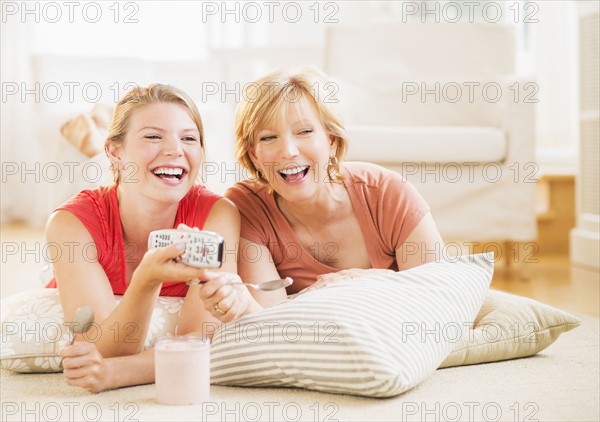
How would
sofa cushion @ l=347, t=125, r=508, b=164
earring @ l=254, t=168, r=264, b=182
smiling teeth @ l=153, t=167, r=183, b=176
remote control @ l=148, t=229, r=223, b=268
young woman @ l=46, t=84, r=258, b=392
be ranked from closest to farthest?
remote control @ l=148, t=229, r=223, b=268 → young woman @ l=46, t=84, r=258, b=392 → smiling teeth @ l=153, t=167, r=183, b=176 → earring @ l=254, t=168, r=264, b=182 → sofa cushion @ l=347, t=125, r=508, b=164

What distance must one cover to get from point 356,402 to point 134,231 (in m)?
0.59

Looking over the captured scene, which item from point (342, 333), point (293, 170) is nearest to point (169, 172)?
point (293, 170)

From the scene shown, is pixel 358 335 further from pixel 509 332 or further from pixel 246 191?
pixel 246 191

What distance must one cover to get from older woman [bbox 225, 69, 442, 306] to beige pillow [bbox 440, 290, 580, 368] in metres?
0.17

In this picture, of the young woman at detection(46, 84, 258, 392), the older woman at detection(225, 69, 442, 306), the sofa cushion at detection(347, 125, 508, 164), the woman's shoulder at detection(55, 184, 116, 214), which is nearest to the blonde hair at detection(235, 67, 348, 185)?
the older woman at detection(225, 69, 442, 306)

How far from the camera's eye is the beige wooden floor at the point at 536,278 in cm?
259

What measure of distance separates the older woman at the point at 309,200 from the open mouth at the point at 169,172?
0.18 meters

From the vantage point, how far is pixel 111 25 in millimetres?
5047

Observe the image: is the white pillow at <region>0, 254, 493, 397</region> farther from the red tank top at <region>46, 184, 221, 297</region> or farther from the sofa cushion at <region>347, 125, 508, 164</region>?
the sofa cushion at <region>347, 125, 508, 164</region>

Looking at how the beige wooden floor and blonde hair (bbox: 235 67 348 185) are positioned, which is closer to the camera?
blonde hair (bbox: 235 67 348 185)

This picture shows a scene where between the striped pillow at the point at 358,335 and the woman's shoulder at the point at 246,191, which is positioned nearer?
the striped pillow at the point at 358,335

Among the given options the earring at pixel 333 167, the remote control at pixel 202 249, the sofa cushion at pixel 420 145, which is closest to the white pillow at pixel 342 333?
the remote control at pixel 202 249

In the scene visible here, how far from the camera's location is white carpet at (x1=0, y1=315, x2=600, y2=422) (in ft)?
4.35

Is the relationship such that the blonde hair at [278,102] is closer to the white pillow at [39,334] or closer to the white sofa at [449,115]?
the white pillow at [39,334]
